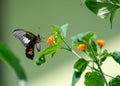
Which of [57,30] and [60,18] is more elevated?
[57,30]

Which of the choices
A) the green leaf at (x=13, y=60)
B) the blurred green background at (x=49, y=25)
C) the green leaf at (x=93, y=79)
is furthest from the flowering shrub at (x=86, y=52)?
the blurred green background at (x=49, y=25)

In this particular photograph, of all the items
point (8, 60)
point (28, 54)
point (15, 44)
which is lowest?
point (15, 44)

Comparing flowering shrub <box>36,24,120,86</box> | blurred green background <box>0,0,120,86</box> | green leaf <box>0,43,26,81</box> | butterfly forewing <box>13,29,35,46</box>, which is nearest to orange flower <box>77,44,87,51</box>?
flowering shrub <box>36,24,120,86</box>

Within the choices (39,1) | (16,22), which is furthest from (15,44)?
(39,1)

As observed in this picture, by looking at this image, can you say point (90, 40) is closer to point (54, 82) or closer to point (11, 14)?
point (54, 82)

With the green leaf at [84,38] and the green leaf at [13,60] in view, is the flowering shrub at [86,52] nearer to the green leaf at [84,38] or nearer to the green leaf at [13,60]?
the green leaf at [84,38]

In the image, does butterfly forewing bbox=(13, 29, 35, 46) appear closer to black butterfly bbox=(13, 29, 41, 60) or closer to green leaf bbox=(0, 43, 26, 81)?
black butterfly bbox=(13, 29, 41, 60)
